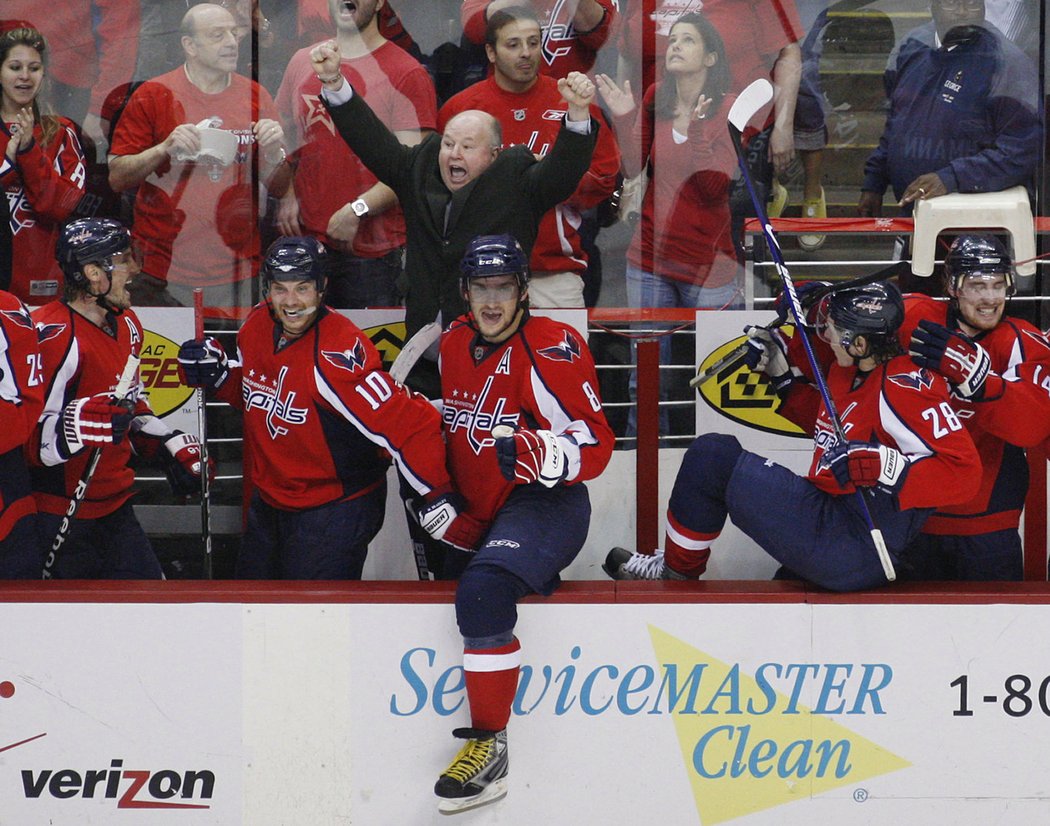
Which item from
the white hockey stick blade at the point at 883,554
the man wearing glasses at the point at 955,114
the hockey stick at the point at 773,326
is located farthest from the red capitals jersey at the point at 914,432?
the man wearing glasses at the point at 955,114

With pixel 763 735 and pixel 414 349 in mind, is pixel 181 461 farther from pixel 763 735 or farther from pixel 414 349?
pixel 763 735

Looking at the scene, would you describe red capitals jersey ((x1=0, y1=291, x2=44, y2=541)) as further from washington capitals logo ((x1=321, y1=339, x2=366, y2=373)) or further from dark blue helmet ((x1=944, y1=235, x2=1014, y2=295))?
dark blue helmet ((x1=944, y1=235, x2=1014, y2=295))

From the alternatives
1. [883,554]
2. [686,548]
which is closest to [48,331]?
[686,548]

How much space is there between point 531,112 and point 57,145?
152 cm

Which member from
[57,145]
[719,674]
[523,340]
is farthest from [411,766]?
[57,145]

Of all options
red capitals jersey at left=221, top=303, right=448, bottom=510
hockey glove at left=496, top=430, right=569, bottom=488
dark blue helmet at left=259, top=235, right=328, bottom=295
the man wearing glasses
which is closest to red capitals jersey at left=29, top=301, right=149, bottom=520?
red capitals jersey at left=221, top=303, right=448, bottom=510

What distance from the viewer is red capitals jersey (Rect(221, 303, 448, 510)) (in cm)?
352

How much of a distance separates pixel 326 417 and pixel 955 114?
2.20m

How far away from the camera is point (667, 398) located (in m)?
4.36

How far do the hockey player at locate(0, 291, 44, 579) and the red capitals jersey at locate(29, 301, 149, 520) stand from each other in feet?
0.33

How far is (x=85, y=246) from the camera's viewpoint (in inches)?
145

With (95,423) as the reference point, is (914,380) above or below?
above

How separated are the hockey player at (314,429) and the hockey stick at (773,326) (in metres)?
0.83

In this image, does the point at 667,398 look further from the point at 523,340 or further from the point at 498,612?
the point at 498,612
